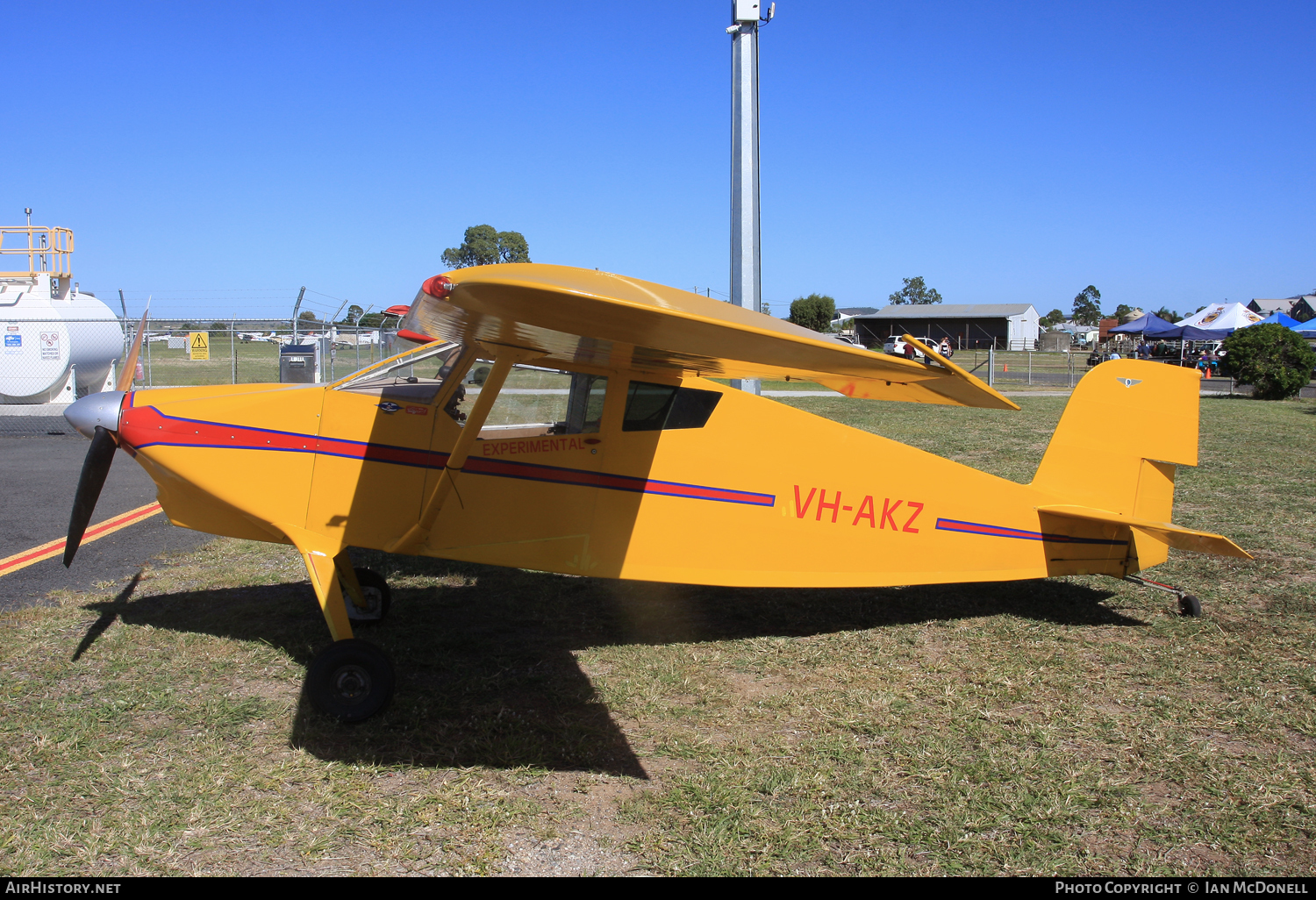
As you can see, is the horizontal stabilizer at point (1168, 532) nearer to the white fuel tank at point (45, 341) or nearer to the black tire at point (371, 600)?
the black tire at point (371, 600)

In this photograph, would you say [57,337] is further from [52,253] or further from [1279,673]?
[1279,673]

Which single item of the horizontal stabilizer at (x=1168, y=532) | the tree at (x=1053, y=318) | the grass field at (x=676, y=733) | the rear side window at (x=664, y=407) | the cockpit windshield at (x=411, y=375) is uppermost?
the tree at (x=1053, y=318)

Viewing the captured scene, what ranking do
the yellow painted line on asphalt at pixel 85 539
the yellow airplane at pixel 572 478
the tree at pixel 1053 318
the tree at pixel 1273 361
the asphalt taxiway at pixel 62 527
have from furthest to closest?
the tree at pixel 1053 318 < the tree at pixel 1273 361 < the yellow painted line on asphalt at pixel 85 539 < the asphalt taxiway at pixel 62 527 < the yellow airplane at pixel 572 478

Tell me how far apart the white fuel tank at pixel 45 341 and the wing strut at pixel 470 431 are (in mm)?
17056

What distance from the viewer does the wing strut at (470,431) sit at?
411cm

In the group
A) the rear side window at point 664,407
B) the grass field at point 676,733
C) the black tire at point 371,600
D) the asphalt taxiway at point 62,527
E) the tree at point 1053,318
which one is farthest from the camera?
the tree at point 1053,318

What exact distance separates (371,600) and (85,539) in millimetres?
3974

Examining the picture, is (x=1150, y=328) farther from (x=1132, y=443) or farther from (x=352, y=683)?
(x=352, y=683)

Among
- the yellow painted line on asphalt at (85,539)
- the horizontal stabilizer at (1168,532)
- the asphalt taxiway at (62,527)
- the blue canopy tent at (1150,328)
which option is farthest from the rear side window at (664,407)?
the blue canopy tent at (1150,328)

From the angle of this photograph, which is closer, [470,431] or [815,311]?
[470,431]

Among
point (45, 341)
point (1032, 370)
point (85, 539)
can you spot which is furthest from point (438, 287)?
point (1032, 370)

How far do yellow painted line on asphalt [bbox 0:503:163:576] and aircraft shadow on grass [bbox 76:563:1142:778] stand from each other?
4.36ft

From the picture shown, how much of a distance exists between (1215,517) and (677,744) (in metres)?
7.32

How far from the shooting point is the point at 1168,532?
492 cm
